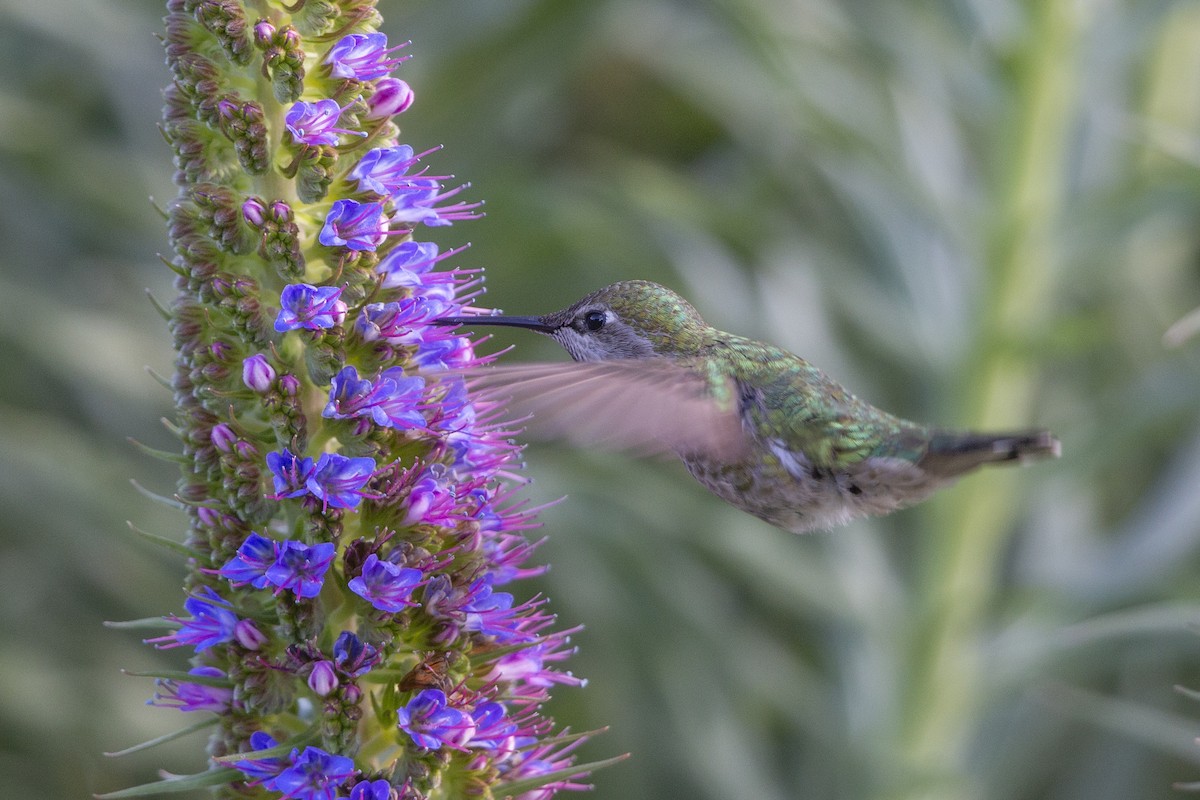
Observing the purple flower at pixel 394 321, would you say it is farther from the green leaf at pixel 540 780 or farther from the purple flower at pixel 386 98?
the green leaf at pixel 540 780

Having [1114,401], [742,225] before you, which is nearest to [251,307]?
[742,225]

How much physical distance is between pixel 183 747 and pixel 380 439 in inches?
129

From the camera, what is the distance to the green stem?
4523mm

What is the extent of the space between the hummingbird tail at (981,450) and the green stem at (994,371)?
1.21 m

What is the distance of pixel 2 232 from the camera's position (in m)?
6.52

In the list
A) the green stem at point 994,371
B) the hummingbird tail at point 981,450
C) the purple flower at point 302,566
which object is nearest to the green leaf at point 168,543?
the purple flower at point 302,566

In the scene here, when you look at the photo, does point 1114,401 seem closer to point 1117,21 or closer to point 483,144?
point 1117,21

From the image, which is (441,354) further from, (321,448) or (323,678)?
(323,678)

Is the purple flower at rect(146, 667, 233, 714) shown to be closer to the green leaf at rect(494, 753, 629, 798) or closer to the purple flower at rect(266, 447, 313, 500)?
the purple flower at rect(266, 447, 313, 500)

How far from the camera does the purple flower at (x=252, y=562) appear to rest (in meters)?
2.43

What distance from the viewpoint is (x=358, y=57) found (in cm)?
260

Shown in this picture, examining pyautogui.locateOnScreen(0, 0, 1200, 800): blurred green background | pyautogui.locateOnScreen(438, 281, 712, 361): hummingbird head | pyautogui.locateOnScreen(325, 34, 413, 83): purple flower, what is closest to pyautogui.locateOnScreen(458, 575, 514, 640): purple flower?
pyautogui.locateOnScreen(438, 281, 712, 361): hummingbird head

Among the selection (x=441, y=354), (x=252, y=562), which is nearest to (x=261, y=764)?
(x=252, y=562)

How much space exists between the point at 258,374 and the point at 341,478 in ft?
0.76
